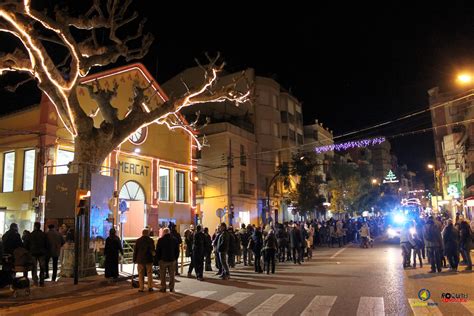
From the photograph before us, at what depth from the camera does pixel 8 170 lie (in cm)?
2309

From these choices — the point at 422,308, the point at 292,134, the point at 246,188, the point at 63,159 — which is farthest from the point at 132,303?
the point at 292,134

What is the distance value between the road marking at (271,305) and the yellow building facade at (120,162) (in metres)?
10.4

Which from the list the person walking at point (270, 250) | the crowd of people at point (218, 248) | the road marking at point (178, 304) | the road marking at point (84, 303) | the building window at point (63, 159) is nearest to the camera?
the road marking at point (178, 304)

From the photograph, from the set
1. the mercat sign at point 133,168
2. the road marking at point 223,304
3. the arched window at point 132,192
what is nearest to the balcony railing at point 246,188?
the mercat sign at point 133,168

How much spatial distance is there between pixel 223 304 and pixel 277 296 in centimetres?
156

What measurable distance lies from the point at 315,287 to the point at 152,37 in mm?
11699

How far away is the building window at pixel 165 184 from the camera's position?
1121 inches

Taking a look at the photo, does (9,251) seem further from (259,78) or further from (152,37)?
(259,78)

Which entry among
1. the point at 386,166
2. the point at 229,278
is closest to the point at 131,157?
the point at 229,278

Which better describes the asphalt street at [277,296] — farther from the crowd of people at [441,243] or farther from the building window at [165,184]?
the building window at [165,184]

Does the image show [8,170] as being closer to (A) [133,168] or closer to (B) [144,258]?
(A) [133,168]

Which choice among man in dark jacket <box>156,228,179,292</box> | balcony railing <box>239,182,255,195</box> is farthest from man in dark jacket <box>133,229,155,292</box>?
balcony railing <box>239,182,255,195</box>

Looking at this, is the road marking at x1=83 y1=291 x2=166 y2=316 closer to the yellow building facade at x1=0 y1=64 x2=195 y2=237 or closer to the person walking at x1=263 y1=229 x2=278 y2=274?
the person walking at x1=263 y1=229 x2=278 y2=274

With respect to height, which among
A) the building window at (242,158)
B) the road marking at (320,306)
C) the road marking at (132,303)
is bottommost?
the road marking at (320,306)
